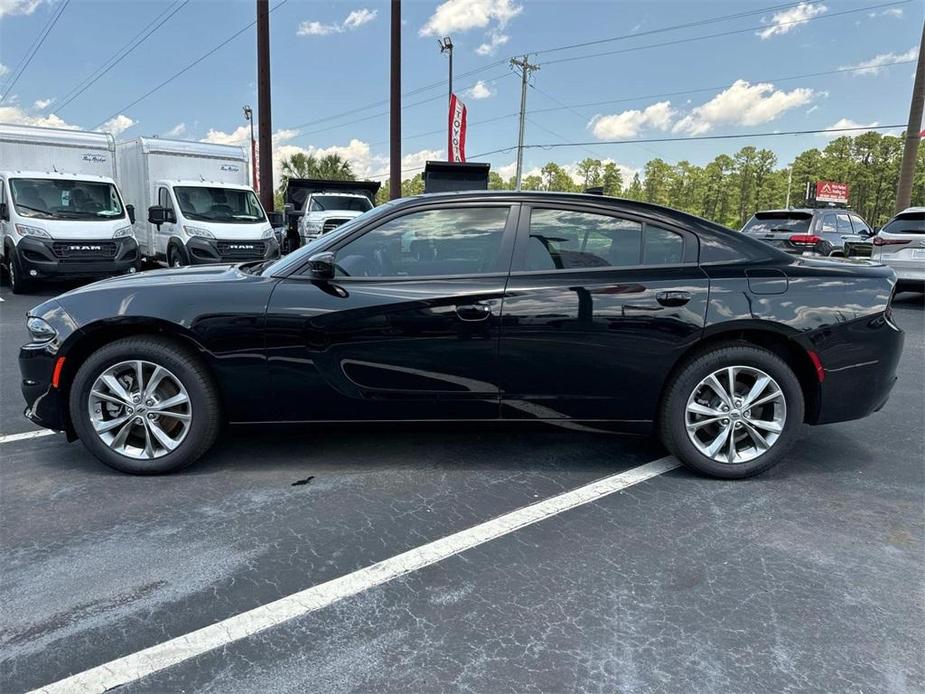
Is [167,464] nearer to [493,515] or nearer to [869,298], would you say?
[493,515]

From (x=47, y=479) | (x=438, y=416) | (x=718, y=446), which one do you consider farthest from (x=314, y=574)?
(x=718, y=446)

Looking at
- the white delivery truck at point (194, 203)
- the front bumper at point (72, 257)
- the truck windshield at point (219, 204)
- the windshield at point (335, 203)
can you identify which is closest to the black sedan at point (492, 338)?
the front bumper at point (72, 257)

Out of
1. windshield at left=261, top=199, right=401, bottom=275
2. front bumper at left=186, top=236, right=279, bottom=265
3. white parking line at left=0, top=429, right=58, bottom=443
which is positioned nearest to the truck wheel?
front bumper at left=186, top=236, right=279, bottom=265

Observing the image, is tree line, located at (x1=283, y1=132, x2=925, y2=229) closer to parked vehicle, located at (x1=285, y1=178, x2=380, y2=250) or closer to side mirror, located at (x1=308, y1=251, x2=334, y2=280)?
parked vehicle, located at (x1=285, y1=178, x2=380, y2=250)

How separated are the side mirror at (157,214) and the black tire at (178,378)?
383 inches

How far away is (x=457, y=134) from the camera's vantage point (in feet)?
84.3

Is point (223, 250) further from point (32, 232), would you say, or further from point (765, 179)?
point (765, 179)

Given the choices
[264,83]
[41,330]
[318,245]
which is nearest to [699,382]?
[318,245]

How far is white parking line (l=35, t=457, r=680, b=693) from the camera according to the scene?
78.5 inches

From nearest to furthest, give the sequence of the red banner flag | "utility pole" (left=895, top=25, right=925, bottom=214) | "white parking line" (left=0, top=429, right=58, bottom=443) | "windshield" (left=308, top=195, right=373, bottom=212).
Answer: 1. "white parking line" (left=0, top=429, right=58, bottom=443)
2. "windshield" (left=308, top=195, right=373, bottom=212)
3. "utility pole" (left=895, top=25, right=925, bottom=214)
4. the red banner flag

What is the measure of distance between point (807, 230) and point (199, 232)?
1145cm

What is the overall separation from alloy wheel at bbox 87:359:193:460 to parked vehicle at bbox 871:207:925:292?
35.3 feet

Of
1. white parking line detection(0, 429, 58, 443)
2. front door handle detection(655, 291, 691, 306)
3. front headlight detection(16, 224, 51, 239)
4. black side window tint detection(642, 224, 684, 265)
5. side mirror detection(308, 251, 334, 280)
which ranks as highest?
front headlight detection(16, 224, 51, 239)

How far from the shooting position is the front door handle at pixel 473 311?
335 centimetres
